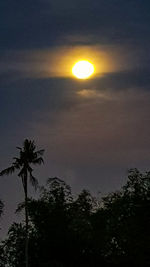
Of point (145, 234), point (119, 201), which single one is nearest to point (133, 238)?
point (145, 234)

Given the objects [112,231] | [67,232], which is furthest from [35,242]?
[112,231]

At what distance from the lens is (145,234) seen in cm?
7562

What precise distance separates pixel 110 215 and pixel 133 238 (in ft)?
25.3

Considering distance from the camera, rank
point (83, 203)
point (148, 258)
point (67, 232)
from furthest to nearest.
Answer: point (83, 203) → point (67, 232) → point (148, 258)

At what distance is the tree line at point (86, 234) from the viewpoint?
2997 inches

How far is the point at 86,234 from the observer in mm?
79250

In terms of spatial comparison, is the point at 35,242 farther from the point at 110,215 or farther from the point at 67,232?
the point at 110,215

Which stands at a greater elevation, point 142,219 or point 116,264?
point 142,219

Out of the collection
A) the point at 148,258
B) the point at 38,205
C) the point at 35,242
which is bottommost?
the point at 148,258

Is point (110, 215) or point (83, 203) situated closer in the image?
point (110, 215)

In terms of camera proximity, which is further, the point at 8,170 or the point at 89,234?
the point at 89,234

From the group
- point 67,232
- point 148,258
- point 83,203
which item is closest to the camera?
point 148,258

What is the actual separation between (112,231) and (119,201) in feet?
16.2

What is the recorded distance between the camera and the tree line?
250 ft
